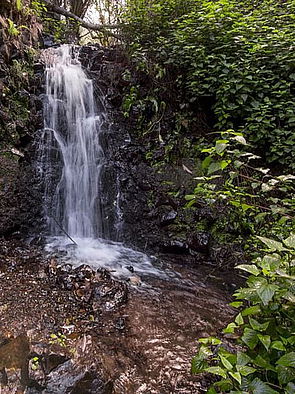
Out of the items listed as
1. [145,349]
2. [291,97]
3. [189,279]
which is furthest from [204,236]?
[291,97]

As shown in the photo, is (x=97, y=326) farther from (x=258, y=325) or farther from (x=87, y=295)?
(x=258, y=325)

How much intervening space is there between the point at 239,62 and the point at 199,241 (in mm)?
3022

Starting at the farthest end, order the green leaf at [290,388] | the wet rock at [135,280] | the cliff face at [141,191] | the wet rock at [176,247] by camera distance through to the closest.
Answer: the cliff face at [141,191], the wet rock at [176,247], the wet rock at [135,280], the green leaf at [290,388]

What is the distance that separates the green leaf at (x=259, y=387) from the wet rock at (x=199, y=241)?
10.2 ft

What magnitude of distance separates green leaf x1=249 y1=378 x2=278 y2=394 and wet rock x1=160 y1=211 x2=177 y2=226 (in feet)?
11.4

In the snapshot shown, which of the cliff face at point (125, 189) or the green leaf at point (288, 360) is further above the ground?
the cliff face at point (125, 189)

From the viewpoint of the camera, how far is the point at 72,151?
16.8 feet

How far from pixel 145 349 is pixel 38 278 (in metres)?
1.53

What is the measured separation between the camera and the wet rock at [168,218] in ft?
15.3

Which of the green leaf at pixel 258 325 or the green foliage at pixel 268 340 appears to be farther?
the green leaf at pixel 258 325

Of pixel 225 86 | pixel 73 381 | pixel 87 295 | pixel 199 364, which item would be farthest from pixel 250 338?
pixel 225 86

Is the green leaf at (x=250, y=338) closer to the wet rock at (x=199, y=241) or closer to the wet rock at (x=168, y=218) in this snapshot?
the wet rock at (x=199, y=241)

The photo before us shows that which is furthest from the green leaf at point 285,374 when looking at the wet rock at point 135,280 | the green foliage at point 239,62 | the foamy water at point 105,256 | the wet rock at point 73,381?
the green foliage at point 239,62

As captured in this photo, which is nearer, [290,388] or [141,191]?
[290,388]
